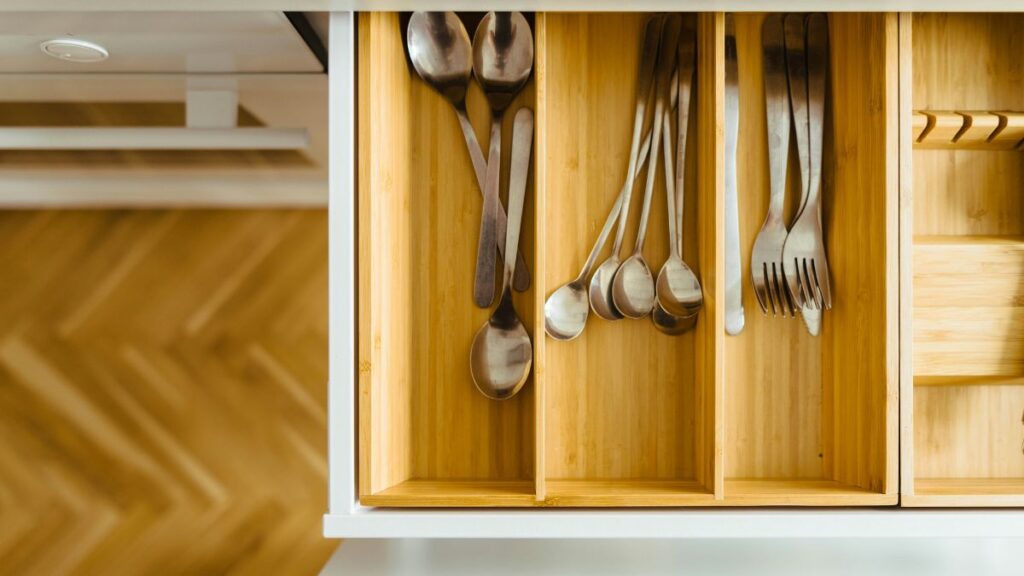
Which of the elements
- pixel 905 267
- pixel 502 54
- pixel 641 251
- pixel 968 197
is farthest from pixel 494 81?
pixel 968 197

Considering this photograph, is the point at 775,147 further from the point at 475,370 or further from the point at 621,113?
the point at 475,370

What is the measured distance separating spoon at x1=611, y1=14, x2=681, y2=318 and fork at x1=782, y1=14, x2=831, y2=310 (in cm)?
14

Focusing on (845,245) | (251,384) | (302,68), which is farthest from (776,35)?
(251,384)

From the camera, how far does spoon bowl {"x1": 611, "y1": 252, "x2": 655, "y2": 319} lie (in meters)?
0.95

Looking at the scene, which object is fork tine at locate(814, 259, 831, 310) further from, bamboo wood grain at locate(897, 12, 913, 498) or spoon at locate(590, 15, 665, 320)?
spoon at locate(590, 15, 665, 320)

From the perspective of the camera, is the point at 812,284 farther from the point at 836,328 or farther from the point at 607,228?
the point at 607,228

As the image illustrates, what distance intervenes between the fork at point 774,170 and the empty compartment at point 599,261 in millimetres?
81

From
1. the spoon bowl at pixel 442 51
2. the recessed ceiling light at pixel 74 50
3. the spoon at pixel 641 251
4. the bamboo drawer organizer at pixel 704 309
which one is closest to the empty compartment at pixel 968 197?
the bamboo drawer organizer at pixel 704 309

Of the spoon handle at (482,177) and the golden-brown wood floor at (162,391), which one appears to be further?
the golden-brown wood floor at (162,391)

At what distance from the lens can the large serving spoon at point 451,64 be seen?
0.91 metres

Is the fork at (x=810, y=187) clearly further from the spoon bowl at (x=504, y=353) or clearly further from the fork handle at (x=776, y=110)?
the spoon bowl at (x=504, y=353)

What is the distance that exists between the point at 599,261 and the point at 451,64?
0.31m

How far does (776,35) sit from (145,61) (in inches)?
32.3

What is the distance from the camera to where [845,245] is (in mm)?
900
